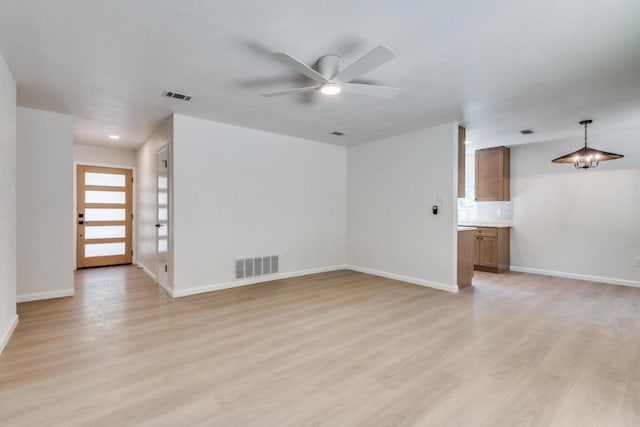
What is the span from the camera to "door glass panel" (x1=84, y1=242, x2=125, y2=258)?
645cm

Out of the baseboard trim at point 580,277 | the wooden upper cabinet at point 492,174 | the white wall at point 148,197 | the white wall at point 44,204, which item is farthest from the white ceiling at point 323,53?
the baseboard trim at point 580,277

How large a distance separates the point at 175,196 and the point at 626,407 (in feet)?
15.9

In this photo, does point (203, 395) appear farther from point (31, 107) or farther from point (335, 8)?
point (31, 107)

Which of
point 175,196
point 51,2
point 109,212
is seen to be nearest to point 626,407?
point 51,2

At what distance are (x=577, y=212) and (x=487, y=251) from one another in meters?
1.66

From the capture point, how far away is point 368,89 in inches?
112

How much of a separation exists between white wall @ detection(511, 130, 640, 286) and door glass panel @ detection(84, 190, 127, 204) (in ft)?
27.9

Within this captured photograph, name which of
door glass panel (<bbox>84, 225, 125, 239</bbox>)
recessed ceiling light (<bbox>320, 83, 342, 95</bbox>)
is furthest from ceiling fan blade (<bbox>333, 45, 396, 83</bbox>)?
door glass panel (<bbox>84, 225, 125, 239</bbox>)

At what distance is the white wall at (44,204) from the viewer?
13.3ft

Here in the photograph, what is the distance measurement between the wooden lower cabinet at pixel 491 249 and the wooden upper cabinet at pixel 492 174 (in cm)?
76

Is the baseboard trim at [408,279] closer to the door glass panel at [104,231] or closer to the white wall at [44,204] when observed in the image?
the white wall at [44,204]

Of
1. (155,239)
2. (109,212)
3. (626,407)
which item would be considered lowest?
(626,407)

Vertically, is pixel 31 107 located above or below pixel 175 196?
above

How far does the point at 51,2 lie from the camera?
6.41 ft
